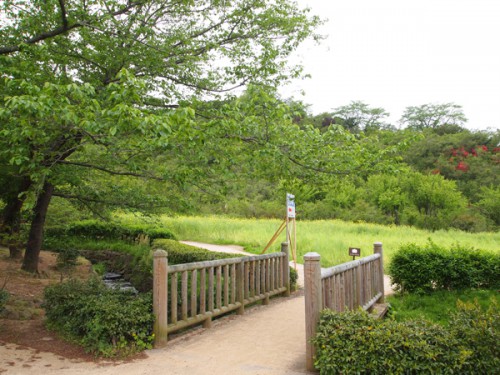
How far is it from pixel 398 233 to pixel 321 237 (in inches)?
243

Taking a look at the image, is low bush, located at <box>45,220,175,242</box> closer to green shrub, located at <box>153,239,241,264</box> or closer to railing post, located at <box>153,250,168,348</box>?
green shrub, located at <box>153,239,241,264</box>

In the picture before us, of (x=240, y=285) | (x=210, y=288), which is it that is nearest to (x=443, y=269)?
(x=240, y=285)

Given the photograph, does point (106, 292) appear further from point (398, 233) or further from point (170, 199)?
point (398, 233)

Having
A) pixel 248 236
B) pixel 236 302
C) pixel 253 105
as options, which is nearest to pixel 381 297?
pixel 236 302

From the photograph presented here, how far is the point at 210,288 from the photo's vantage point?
638cm

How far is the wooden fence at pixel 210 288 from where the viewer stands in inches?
215

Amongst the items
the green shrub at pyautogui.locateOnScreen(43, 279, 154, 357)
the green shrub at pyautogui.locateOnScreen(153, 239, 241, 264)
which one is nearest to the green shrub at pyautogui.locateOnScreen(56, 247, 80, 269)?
the green shrub at pyautogui.locateOnScreen(153, 239, 241, 264)

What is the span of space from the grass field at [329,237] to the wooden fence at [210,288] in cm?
499

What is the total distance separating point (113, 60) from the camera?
6.99 m

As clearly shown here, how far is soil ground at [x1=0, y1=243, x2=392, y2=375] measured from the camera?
15.3 ft

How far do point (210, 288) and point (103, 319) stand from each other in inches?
64.2

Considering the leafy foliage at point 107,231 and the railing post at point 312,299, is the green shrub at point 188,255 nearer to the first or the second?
the leafy foliage at point 107,231

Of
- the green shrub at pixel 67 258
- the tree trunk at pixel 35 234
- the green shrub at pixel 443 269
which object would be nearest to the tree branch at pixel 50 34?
the tree trunk at pixel 35 234

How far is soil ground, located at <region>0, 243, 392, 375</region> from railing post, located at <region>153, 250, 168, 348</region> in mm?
192
